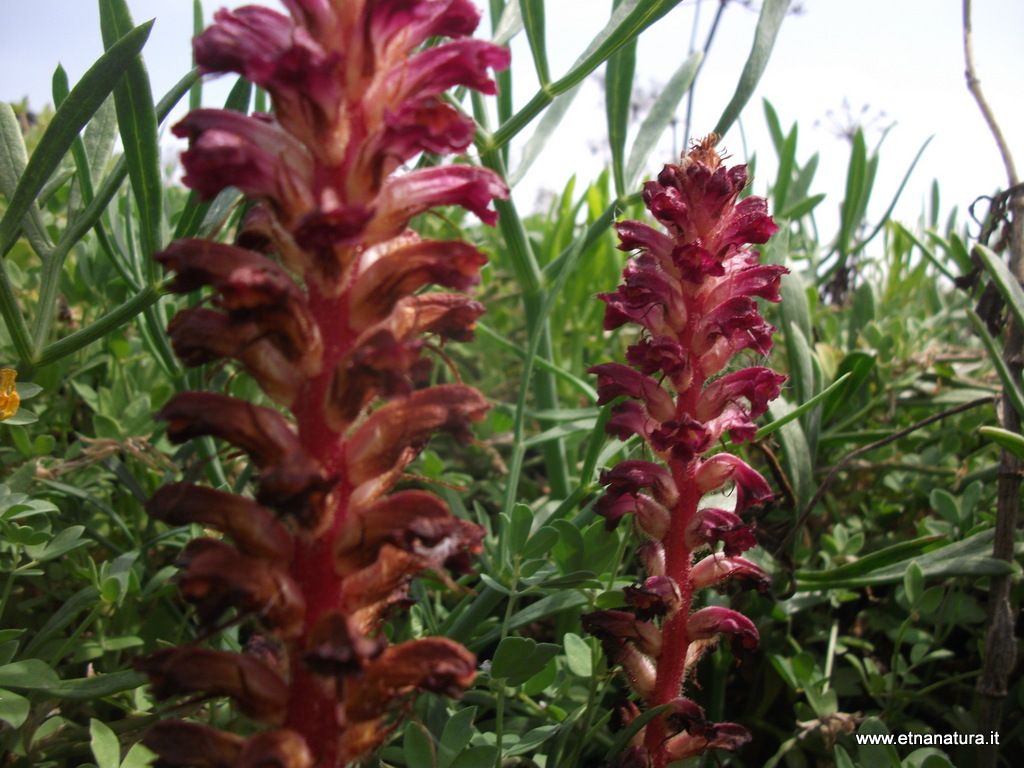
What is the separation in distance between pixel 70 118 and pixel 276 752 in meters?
1.06

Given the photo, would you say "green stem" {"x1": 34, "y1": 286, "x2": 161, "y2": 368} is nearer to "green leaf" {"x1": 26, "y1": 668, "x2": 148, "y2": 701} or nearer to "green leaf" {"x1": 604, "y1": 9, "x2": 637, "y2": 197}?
"green leaf" {"x1": 26, "y1": 668, "x2": 148, "y2": 701}

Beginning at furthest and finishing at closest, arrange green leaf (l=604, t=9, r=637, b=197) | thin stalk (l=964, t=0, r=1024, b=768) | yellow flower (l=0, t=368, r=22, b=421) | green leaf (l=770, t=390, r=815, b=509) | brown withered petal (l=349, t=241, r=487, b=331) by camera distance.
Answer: green leaf (l=604, t=9, r=637, b=197)
green leaf (l=770, t=390, r=815, b=509)
thin stalk (l=964, t=0, r=1024, b=768)
yellow flower (l=0, t=368, r=22, b=421)
brown withered petal (l=349, t=241, r=487, b=331)

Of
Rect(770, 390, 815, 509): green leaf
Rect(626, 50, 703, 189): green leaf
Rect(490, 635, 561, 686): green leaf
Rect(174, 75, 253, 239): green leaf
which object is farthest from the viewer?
Rect(626, 50, 703, 189): green leaf

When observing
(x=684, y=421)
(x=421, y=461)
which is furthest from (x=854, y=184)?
(x=684, y=421)

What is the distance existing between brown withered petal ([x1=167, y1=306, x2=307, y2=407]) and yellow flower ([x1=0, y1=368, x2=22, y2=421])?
64 centimetres

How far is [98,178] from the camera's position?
1665 mm

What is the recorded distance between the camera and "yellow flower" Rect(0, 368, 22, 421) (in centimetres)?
135

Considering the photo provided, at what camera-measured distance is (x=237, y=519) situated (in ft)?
2.93

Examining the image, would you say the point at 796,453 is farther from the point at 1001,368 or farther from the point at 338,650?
the point at 338,650

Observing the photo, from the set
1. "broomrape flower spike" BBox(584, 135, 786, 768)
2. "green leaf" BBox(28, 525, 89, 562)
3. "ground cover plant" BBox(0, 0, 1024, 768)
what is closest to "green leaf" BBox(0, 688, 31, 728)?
"ground cover plant" BBox(0, 0, 1024, 768)

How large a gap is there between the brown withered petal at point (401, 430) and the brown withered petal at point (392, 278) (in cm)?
12

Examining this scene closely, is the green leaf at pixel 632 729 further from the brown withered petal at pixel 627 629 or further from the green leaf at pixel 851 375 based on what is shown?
the green leaf at pixel 851 375

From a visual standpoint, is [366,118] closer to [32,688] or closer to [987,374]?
[32,688]

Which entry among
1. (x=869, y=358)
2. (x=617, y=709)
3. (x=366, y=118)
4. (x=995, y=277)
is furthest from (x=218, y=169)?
(x=869, y=358)
